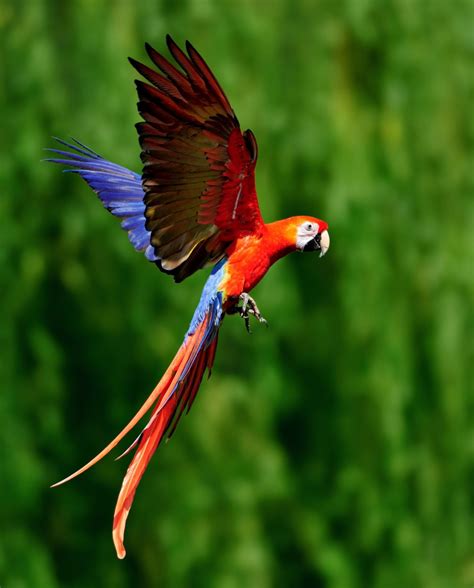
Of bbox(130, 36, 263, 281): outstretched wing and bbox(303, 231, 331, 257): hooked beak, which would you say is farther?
bbox(303, 231, 331, 257): hooked beak

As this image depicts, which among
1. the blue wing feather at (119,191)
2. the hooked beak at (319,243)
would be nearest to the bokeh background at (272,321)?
the blue wing feather at (119,191)

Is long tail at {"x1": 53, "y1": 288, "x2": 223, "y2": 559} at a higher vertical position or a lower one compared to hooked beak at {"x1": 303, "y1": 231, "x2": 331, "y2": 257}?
lower

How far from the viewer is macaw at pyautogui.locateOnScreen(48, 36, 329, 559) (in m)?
1.82

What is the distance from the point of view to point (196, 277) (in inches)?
A: 188

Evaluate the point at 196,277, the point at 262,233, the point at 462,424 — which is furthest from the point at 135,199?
the point at 462,424

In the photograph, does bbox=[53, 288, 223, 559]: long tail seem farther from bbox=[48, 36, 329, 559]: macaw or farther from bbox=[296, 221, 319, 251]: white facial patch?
bbox=[296, 221, 319, 251]: white facial patch

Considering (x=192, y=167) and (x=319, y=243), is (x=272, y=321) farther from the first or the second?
(x=192, y=167)

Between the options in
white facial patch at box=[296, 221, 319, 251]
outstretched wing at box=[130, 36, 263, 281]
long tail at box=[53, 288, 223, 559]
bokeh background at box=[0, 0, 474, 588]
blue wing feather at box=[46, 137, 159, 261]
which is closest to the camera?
outstretched wing at box=[130, 36, 263, 281]

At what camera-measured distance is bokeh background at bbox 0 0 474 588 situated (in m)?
4.67

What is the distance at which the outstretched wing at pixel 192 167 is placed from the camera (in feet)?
5.95

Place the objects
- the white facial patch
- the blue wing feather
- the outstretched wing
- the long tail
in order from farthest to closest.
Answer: the blue wing feather, the white facial patch, the long tail, the outstretched wing

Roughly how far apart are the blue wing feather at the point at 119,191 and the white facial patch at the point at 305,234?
1.34ft

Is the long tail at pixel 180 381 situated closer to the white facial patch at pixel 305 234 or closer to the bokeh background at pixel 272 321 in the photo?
the white facial patch at pixel 305 234

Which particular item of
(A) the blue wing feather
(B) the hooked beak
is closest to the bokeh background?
(A) the blue wing feather
